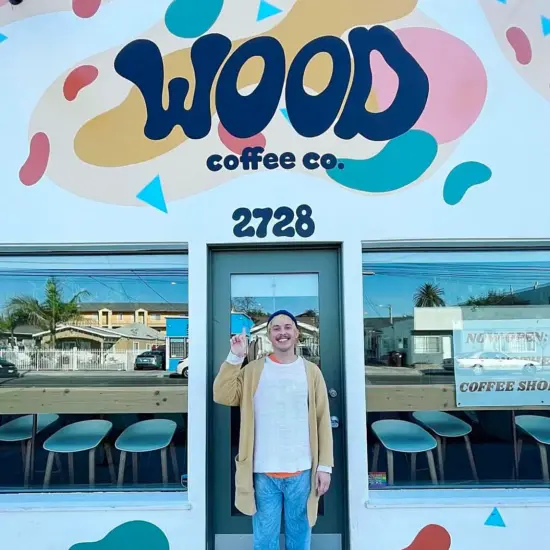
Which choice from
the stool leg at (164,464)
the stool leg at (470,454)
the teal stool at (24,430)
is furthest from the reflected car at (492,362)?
the teal stool at (24,430)

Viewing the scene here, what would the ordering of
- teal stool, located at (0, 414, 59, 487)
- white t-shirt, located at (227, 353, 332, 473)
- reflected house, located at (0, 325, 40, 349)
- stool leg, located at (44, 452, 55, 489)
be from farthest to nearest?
reflected house, located at (0, 325, 40, 349)
teal stool, located at (0, 414, 59, 487)
stool leg, located at (44, 452, 55, 489)
white t-shirt, located at (227, 353, 332, 473)

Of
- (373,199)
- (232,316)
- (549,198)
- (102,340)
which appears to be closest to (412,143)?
(373,199)

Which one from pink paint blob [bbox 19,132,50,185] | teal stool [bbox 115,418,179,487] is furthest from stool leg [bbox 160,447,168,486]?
pink paint blob [bbox 19,132,50,185]

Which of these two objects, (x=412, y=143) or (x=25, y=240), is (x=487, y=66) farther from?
(x=25, y=240)

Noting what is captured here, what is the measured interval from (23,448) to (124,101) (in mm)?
2467

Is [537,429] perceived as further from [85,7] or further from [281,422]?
[85,7]

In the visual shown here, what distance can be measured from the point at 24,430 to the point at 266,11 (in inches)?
130

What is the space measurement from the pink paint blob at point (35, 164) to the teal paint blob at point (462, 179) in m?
2.57

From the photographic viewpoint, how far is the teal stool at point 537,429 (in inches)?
137

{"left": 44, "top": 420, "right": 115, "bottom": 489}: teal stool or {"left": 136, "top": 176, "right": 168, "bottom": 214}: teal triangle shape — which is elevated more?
{"left": 136, "top": 176, "right": 168, "bottom": 214}: teal triangle shape

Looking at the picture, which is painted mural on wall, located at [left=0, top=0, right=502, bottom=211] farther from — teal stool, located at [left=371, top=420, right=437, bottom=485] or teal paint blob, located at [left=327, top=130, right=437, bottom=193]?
teal stool, located at [left=371, top=420, right=437, bottom=485]

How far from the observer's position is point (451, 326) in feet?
11.7

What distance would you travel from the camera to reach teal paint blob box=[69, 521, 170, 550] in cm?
309

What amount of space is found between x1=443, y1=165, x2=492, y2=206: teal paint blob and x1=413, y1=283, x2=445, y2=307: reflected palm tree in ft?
2.10
